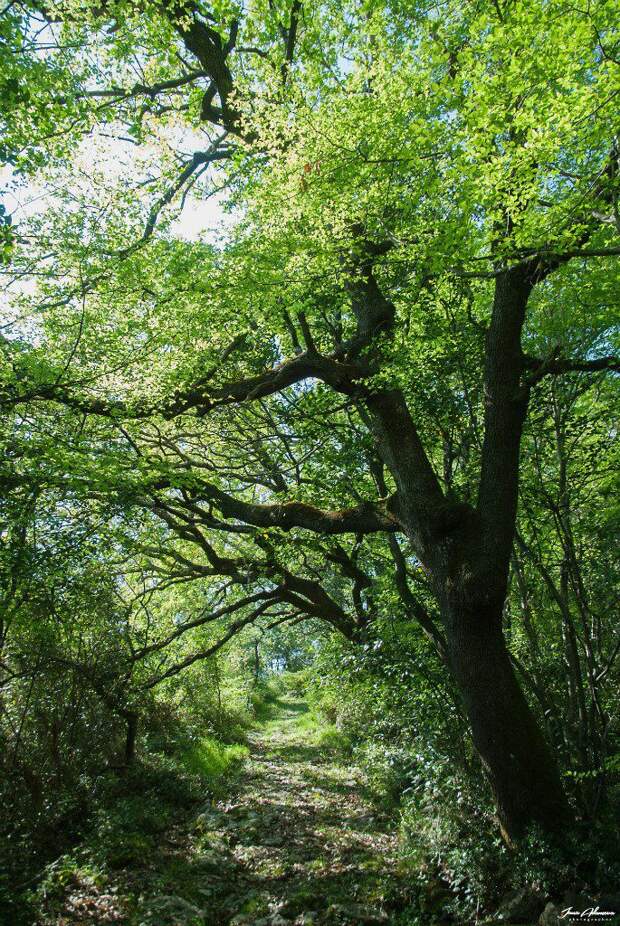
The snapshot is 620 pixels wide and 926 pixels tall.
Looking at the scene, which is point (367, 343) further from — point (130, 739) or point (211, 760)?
point (211, 760)

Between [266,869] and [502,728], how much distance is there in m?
3.93

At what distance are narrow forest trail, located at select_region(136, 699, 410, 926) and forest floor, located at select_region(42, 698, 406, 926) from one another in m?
0.01

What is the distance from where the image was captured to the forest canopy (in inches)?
180

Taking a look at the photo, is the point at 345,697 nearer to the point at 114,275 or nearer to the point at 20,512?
the point at 20,512

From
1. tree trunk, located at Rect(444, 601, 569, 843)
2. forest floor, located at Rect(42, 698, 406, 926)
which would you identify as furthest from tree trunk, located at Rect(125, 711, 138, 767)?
tree trunk, located at Rect(444, 601, 569, 843)

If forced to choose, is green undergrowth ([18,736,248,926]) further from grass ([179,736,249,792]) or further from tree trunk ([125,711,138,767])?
tree trunk ([125,711,138,767])

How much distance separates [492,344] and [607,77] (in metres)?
2.20

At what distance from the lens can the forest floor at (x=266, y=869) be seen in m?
5.08

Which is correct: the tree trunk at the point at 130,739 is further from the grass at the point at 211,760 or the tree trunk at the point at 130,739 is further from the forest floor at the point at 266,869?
the grass at the point at 211,760

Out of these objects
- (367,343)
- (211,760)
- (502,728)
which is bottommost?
(502,728)

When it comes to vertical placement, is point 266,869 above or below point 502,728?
below

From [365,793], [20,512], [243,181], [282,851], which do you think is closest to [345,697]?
[365,793]

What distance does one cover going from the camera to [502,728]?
15.5ft

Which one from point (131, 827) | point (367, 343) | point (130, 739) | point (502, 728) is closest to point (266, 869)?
point (131, 827)
